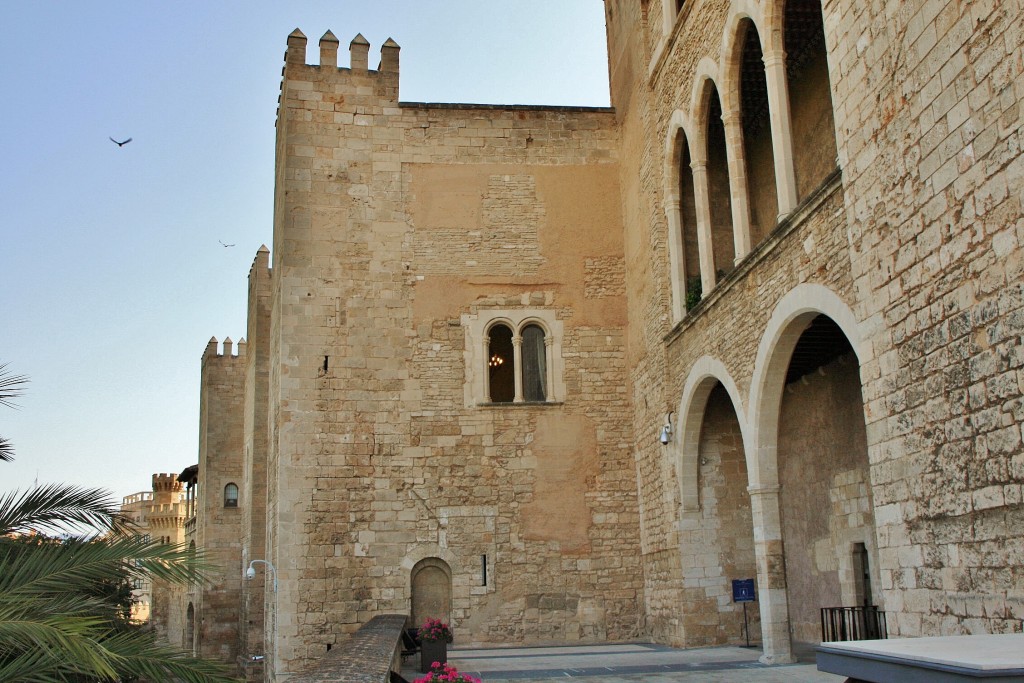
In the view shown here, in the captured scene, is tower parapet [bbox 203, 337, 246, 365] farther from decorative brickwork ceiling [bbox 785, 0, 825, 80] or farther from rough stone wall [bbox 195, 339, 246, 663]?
decorative brickwork ceiling [bbox 785, 0, 825, 80]

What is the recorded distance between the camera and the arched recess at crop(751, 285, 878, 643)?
1055 centimetres

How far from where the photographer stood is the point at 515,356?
640 inches

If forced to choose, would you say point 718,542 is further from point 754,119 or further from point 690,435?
point 754,119

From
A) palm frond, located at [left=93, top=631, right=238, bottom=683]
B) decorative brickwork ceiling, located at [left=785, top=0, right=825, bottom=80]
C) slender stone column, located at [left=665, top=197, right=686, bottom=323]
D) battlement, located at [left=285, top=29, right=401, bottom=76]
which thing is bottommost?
palm frond, located at [left=93, top=631, right=238, bottom=683]

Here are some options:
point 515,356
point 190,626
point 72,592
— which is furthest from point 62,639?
point 190,626

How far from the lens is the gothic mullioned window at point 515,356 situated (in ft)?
52.5

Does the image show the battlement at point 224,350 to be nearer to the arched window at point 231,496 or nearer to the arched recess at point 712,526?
the arched window at point 231,496

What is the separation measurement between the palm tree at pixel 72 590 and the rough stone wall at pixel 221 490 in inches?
850

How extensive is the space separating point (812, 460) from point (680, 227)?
3575 millimetres

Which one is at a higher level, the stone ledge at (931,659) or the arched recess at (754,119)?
the arched recess at (754,119)

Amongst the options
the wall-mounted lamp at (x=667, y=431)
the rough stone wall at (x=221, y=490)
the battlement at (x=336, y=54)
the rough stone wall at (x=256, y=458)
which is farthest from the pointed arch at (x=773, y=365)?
the rough stone wall at (x=221, y=490)

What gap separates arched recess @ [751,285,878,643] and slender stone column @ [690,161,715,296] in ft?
4.97

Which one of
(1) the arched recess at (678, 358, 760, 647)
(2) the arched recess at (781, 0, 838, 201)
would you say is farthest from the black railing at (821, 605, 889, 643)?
(2) the arched recess at (781, 0, 838, 201)

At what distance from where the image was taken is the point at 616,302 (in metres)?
16.5
